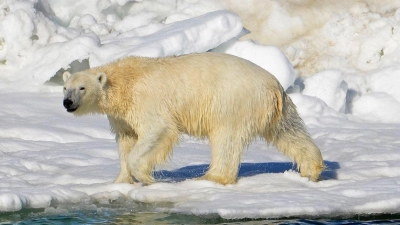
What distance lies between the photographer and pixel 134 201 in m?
6.81

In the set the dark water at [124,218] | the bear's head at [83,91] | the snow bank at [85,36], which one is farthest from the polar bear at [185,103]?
the snow bank at [85,36]

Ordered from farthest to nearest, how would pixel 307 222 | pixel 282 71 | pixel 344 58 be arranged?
pixel 344 58, pixel 282 71, pixel 307 222

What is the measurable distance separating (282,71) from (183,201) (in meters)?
5.24

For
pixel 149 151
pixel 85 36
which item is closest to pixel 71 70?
pixel 85 36

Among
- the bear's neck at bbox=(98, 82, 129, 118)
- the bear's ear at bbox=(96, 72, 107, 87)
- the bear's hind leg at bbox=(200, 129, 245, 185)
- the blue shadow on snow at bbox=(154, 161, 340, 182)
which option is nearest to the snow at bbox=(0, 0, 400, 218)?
the blue shadow on snow at bbox=(154, 161, 340, 182)

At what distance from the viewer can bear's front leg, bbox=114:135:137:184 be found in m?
7.30

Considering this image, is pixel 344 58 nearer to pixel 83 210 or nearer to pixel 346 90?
pixel 346 90

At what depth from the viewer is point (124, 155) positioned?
7383mm

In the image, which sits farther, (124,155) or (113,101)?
(124,155)

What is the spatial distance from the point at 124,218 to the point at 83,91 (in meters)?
1.32

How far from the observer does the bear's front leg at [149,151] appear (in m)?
6.90

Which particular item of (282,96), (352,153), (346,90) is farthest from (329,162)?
(346,90)

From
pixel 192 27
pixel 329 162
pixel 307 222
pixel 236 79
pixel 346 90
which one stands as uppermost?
pixel 192 27

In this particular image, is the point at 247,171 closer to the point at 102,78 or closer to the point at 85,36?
the point at 102,78
